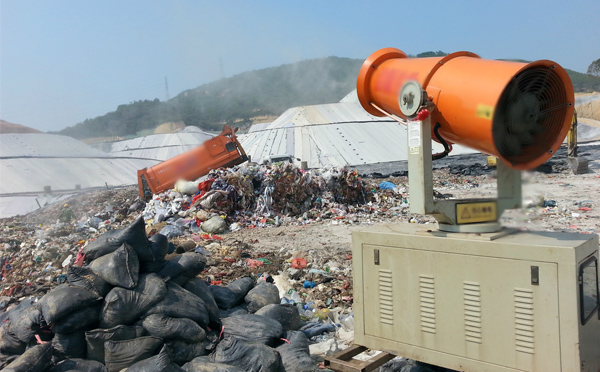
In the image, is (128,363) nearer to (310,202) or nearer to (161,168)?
(310,202)

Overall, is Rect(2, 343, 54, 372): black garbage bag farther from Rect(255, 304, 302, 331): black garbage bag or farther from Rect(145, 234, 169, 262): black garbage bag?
Rect(255, 304, 302, 331): black garbage bag

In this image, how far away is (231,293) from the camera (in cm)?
391

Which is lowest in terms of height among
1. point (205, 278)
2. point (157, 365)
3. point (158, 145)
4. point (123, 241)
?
point (205, 278)

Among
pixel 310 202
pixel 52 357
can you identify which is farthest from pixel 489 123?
pixel 310 202

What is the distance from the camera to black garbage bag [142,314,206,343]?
296 centimetres

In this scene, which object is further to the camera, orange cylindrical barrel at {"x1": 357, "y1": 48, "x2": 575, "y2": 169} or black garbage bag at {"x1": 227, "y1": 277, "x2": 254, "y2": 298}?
black garbage bag at {"x1": 227, "y1": 277, "x2": 254, "y2": 298}

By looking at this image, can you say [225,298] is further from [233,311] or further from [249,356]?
[249,356]

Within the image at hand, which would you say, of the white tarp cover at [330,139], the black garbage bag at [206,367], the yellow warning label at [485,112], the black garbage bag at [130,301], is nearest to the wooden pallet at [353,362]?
the black garbage bag at [206,367]

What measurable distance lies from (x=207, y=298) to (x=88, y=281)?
870 mm

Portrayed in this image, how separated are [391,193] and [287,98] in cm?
5758

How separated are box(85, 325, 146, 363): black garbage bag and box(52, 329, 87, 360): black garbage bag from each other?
2.4 inches

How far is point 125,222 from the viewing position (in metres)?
11.0

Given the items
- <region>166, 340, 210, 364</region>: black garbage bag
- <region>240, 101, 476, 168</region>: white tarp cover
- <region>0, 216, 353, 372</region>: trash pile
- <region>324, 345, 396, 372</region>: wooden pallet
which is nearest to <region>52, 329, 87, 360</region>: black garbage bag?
<region>0, 216, 353, 372</region>: trash pile

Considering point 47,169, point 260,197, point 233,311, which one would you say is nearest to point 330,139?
point 47,169
